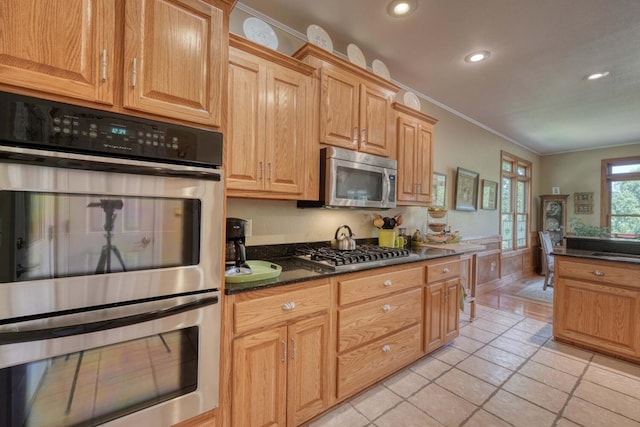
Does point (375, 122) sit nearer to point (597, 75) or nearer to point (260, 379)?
point (260, 379)

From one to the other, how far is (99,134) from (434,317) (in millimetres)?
2604

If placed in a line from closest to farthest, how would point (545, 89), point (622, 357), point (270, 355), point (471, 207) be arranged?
1. point (270, 355)
2. point (622, 357)
3. point (545, 89)
4. point (471, 207)

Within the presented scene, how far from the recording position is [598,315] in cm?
254

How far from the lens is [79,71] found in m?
0.97

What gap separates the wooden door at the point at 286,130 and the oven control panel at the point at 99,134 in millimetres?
560

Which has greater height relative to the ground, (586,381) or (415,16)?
(415,16)

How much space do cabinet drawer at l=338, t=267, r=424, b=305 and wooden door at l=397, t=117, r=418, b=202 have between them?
0.81 metres

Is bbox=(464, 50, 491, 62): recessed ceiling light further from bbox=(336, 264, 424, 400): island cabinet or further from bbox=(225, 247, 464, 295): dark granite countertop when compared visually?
bbox=(336, 264, 424, 400): island cabinet

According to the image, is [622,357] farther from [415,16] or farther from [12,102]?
[12,102]

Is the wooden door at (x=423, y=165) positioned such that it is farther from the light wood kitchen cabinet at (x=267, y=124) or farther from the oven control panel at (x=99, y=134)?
the oven control panel at (x=99, y=134)

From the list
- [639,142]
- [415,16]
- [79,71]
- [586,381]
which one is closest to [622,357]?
[586,381]

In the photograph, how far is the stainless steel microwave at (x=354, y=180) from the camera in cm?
200

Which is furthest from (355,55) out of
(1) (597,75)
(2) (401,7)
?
(1) (597,75)

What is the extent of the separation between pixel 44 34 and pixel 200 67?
1.64 feet
